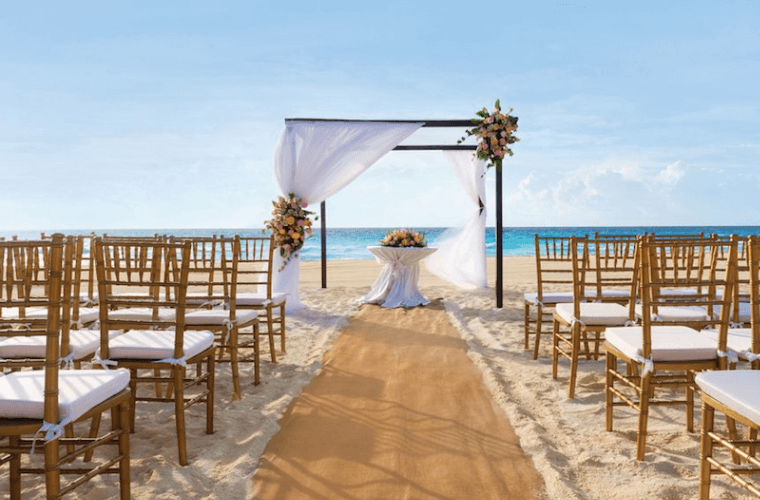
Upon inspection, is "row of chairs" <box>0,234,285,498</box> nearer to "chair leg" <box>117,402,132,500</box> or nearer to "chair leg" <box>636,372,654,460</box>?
"chair leg" <box>117,402,132,500</box>

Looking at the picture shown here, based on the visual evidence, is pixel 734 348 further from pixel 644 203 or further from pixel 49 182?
pixel 49 182

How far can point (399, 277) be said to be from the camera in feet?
23.4

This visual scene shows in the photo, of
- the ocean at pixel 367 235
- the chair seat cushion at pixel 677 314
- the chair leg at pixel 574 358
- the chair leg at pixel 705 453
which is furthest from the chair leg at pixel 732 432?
the ocean at pixel 367 235

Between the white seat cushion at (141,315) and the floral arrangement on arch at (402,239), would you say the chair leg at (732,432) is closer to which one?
the white seat cushion at (141,315)

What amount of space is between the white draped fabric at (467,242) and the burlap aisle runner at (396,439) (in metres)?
4.37

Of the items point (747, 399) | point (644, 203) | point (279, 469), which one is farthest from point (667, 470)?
point (644, 203)

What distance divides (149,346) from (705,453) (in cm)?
227

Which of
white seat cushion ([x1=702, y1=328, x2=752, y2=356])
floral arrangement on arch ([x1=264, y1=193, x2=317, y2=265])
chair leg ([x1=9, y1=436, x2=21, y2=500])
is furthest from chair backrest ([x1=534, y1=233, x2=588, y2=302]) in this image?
floral arrangement on arch ([x1=264, y1=193, x2=317, y2=265])

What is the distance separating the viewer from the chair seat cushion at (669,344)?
2189 mm

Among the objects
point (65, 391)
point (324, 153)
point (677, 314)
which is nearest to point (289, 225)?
point (324, 153)

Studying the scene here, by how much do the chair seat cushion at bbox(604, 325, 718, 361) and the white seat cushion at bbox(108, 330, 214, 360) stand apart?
2.05m

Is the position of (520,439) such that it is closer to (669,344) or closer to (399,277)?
(669,344)

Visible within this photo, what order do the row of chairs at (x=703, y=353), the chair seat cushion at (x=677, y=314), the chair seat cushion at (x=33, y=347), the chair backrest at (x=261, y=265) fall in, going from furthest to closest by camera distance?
the chair backrest at (x=261, y=265) → the chair seat cushion at (x=677, y=314) → the chair seat cushion at (x=33, y=347) → the row of chairs at (x=703, y=353)

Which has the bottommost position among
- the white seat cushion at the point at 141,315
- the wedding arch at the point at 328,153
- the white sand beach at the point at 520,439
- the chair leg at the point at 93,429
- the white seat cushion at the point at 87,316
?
the white sand beach at the point at 520,439
